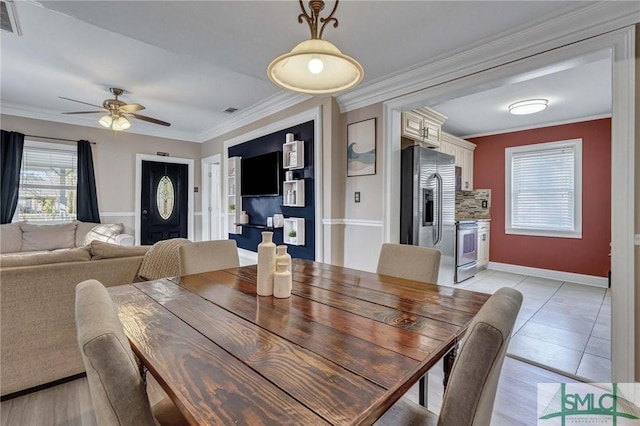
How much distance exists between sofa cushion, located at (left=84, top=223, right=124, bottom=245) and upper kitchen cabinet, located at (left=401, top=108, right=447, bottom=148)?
4.32 meters

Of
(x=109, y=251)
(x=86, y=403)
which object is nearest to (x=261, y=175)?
(x=109, y=251)

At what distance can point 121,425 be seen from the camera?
2.08 ft

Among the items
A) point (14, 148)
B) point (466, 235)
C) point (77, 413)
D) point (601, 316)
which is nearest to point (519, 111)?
point (466, 235)

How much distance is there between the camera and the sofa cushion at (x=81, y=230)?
434cm

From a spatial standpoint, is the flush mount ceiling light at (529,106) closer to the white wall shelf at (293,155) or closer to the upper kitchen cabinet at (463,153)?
the upper kitchen cabinet at (463,153)

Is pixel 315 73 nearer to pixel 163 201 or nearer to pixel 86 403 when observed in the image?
pixel 86 403

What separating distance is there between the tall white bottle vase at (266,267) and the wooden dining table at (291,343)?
0.13 feet

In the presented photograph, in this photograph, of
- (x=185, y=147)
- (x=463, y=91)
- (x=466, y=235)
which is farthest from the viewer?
(x=185, y=147)

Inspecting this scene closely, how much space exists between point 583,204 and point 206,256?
17.8 feet

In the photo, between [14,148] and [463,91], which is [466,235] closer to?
[463,91]

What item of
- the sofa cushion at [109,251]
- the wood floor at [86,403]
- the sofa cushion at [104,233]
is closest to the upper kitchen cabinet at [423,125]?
the wood floor at [86,403]

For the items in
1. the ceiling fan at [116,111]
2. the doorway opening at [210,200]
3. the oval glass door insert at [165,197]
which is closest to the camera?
the ceiling fan at [116,111]

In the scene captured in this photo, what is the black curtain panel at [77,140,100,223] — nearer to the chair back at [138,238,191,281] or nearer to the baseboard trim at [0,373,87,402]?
the chair back at [138,238,191,281]

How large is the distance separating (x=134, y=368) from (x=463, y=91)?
2.93m
